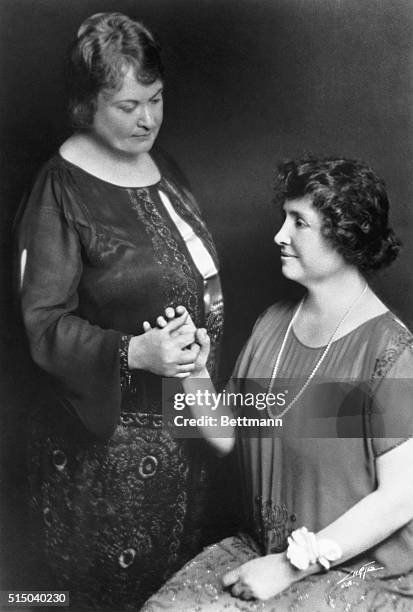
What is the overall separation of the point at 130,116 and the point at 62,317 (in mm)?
480

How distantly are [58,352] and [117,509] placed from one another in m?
0.39

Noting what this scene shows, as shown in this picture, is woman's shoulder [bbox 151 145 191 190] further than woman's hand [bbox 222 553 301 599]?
Yes

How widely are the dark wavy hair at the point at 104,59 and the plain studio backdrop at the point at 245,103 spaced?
35 millimetres

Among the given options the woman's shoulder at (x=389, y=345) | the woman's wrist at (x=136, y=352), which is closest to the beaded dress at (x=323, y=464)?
the woman's shoulder at (x=389, y=345)

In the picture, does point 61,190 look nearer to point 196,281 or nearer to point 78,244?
point 78,244

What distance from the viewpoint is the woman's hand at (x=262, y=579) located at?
162 cm

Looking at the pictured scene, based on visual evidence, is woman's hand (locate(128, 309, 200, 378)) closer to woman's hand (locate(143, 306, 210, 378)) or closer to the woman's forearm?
woman's hand (locate(143, 306, 210, 378))

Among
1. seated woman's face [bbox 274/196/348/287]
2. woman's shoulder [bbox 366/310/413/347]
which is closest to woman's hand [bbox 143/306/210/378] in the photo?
seated woman's face [bbox 274/196/348/287]

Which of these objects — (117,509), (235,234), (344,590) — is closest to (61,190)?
(235,234)

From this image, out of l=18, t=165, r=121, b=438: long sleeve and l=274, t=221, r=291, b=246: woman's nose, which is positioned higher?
l=274, t=221, r=291, b=246: woman's nose

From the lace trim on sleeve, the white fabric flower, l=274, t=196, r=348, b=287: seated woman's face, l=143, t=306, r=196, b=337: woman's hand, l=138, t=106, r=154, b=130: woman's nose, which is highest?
l=138, t=106, r=154, b=130: woman's nose

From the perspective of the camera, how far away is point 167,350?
1.66 metres
